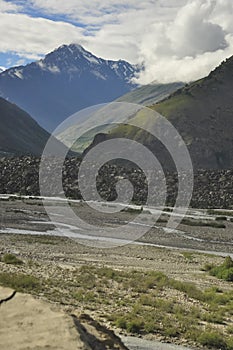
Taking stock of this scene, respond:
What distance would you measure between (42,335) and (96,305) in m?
11.8

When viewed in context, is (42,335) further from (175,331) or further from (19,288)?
(19,288)

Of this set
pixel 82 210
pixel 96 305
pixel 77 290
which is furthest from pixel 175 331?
pixel 82 210

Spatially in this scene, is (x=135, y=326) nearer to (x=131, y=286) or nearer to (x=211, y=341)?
(x=211, y=341)

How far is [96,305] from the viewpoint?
21219mm

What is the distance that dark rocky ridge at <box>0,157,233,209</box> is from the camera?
10606 centimetres

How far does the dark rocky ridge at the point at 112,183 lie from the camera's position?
10606 cm

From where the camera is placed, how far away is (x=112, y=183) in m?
112

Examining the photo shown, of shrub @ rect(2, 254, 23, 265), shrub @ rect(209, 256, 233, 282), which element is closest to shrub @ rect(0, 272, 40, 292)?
shrub @ rect(2, 254, 23, 265)

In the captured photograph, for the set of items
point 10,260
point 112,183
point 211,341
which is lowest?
point 211,341

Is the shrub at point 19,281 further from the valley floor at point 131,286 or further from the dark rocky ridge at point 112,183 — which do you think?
the dark rocky ridge at point 112,183

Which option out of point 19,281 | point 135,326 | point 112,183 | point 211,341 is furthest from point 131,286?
point 112,183

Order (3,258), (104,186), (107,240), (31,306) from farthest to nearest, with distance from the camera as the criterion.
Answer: (104,186), (107,240), (3,258), (31,306)

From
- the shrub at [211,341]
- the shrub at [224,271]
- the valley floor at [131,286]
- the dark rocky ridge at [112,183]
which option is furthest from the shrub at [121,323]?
the dark rocky ridge at [112,183]

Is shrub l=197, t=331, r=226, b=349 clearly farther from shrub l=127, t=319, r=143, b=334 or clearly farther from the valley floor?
shrub l=127, t=319, r=143, b=334
